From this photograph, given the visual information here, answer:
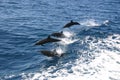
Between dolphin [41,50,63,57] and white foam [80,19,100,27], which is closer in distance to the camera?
dolphin [41,50,63,57]

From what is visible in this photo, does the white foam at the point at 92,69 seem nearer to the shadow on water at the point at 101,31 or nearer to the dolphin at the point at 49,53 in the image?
the dolphin at the point at 49,53

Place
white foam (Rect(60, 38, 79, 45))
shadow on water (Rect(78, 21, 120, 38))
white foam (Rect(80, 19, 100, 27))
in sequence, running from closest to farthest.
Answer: white foam (Rect(60, 38, 79, 45)) < shadow on water (Rect(78, 21, 120, 38)) < white foam (Rect(80, 19, 100, 27))

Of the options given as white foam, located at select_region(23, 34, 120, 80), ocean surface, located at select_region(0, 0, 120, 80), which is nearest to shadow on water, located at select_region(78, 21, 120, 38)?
ocean surface, located at select_region(0, 0, 120, 80)

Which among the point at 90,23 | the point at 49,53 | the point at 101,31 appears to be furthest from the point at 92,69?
the point at 90,23

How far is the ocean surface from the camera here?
2350 cm

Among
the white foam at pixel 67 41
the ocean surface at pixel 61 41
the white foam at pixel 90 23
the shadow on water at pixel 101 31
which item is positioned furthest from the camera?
the white foam at pixel 90 23

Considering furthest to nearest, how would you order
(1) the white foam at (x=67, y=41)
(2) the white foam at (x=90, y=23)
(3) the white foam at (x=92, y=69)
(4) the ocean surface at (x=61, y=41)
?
(2) the white foam at (x=90, y=23) < (1) the white foam at (x=67, y=41) < (4) the ocean surface at (x=61, y=41) < (3) the white foam at (x=92, y=69)

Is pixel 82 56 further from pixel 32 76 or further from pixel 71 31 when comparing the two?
pixel 71 31

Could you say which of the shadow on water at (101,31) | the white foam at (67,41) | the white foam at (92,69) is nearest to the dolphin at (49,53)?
the white foam at (92,69)

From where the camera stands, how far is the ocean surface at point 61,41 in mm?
23500

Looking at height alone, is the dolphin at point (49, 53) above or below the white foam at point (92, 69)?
above

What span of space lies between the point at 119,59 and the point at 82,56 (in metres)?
3.14

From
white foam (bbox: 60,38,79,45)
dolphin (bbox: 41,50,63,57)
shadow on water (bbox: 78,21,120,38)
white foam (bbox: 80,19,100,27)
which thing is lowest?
dolphin (bbox: 41,50,63,57)

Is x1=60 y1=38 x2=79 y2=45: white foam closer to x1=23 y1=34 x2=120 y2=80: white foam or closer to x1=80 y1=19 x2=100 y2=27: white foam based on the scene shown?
x1=23 y1=34 x2=120 y2=80: white foam
